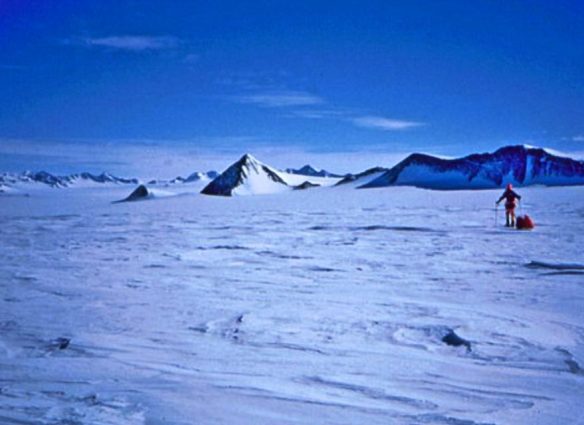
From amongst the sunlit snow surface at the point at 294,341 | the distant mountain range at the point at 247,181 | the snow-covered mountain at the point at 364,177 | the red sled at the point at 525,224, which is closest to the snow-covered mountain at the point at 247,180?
the distant mountain range at the point at 247,181

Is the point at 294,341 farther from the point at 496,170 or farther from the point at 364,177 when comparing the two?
the point at 364,177

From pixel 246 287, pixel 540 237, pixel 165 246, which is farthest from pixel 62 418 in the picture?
pixel 540 237

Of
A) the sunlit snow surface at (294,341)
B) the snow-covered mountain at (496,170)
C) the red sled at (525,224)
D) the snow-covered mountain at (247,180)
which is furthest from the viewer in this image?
the snow-covered mountain at (247,180)

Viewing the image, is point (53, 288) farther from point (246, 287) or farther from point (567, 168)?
point (567, 168)

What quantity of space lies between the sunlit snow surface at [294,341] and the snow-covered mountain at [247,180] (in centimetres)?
5127

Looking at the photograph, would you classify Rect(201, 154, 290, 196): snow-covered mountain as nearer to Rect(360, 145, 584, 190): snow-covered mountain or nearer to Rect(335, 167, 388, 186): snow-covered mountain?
Rect(335, 167, 388, 186): snow-covered mountain

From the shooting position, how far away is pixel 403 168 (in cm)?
5525

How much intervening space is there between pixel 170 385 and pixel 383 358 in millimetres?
1541

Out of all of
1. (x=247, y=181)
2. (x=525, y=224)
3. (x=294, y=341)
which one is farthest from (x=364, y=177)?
(x=294, y=341)

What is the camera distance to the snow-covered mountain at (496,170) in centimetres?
5328

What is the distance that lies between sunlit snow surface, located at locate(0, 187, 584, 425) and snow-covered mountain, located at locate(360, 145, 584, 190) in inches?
1846

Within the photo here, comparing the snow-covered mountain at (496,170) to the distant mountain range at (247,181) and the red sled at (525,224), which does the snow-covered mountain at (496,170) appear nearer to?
the distant mountain range at (247,181)

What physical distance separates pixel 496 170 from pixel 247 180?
3002 cm

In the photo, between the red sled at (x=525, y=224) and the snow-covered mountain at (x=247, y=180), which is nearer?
the red sled at (x=525, y=224)
